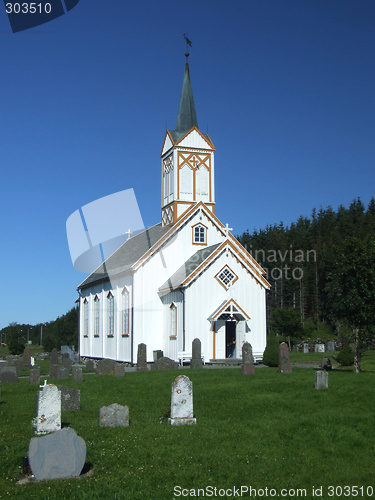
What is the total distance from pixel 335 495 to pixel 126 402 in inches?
386

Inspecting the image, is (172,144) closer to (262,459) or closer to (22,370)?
(22,370)

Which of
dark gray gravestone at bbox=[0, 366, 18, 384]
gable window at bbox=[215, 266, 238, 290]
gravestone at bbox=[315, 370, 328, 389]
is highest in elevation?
gable window at bbox=[215, 266, 238, 290]

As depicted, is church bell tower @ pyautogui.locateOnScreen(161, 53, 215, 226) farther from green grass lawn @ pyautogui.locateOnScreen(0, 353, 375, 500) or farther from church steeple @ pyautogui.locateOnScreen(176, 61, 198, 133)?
green grass lawn @ pyautogui.locateOnScreen(0, 353, 375, 500)

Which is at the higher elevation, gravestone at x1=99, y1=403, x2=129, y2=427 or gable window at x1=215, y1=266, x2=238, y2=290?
gable window at x1=215, y1=266, x2=238, y2=290

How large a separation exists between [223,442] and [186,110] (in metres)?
32.3

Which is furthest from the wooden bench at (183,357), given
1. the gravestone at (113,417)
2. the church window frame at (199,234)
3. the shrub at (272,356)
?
the gravestone at (113,417)

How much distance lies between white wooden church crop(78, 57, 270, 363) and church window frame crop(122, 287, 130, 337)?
7cm

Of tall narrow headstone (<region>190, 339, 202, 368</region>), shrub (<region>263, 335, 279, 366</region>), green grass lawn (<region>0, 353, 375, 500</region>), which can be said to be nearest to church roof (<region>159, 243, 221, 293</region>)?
tall narrow headstone (<region>190, 339, 202, 368</region>)

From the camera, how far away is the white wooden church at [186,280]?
3250cm

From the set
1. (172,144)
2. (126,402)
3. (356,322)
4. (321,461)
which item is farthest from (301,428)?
(172,144)

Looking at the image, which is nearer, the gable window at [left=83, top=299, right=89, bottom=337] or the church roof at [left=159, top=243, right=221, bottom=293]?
the church roof at [left=159, top=243, right=221, bottom=293]

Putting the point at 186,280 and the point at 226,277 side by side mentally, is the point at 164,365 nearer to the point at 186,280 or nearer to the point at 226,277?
the point at 186,280

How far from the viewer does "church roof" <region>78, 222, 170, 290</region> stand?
122 ft

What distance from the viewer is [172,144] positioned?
1503 inches
